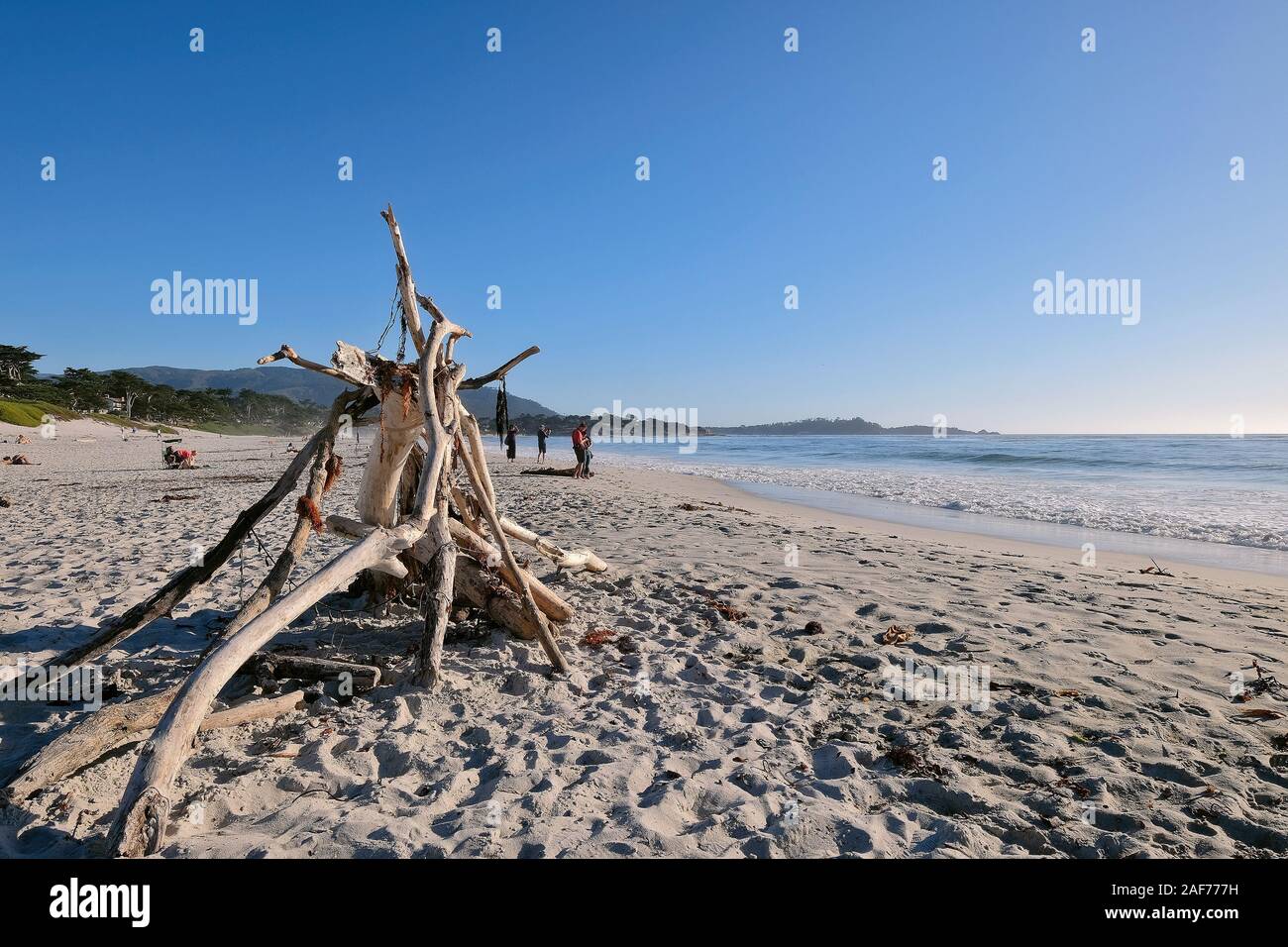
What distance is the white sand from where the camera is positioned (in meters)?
2.74

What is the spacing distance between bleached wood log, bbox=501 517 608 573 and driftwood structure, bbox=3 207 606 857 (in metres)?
0.14

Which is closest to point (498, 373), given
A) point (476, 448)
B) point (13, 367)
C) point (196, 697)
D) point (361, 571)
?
point (476, 448)

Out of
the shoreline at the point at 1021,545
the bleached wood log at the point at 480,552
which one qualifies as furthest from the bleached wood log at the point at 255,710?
the shoreline at the point at 1021,545

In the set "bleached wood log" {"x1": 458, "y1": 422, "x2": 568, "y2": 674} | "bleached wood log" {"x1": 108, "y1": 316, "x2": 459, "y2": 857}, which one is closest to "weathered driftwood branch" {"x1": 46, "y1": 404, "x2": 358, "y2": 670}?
"bleached wood log" {"x1": 108, "y1": 316, "x2": 459, "y2": 857}

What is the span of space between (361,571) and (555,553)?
8.40ft

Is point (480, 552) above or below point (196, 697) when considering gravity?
above

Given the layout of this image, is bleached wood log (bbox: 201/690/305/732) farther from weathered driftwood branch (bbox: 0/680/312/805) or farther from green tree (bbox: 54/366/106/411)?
green tree (bbox: 54/366/106/411)

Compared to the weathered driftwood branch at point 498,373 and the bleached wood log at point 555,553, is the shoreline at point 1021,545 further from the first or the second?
the weathered driftwood branch at point 498,373

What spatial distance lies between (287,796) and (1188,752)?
4.79m

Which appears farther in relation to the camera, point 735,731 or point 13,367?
point 13,367

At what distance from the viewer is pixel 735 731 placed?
12.3 feet

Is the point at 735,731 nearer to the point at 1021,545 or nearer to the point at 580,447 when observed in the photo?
the point at 1021,545
